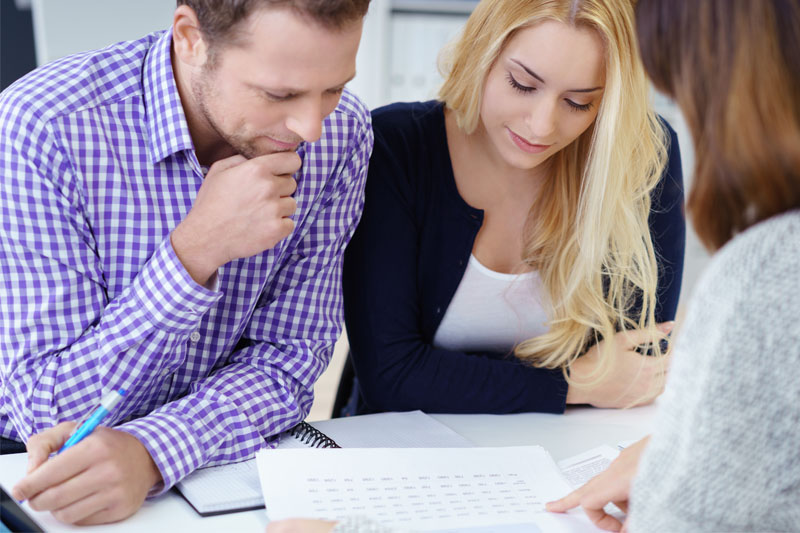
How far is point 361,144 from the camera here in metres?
1.26

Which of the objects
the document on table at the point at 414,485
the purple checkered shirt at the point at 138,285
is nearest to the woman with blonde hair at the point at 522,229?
the purple checkered shirt at the point at 138,285

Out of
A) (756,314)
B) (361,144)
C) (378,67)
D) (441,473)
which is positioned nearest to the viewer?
(756,314)

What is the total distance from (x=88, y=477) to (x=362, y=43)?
255 centimetres

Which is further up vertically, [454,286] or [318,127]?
[318,127]

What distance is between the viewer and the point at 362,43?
3127 millimetres

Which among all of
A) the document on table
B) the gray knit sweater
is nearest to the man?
the document on table

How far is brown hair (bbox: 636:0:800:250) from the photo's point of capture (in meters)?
0.62

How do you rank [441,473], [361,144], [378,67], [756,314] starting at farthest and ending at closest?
1. [378,67]
2. [361,144]
3. [441,473]
4. [756,314]

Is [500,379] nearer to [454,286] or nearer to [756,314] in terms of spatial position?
[454,286]

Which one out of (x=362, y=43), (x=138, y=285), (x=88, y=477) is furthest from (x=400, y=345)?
(x=362, y=43)

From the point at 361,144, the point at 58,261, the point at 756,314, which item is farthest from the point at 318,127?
the point at 756,314

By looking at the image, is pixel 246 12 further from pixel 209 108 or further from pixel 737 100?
pixel 737 100

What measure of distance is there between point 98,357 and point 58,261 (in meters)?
0.13

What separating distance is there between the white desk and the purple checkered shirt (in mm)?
47
